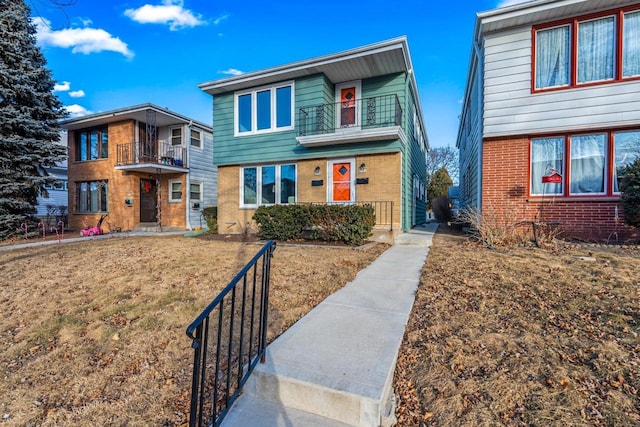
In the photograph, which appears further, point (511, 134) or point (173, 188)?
point (173, 188)

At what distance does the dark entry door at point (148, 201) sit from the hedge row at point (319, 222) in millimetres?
9148

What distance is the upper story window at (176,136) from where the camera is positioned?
592 inches

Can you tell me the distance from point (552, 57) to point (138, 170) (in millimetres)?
16227

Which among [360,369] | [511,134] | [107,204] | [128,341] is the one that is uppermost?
[511,134]

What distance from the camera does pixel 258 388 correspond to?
214 cm

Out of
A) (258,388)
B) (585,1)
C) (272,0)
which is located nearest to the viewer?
(258,388)

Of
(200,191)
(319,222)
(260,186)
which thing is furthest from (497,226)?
(200,191)

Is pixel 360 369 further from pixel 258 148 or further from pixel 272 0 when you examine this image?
pixel 272 0

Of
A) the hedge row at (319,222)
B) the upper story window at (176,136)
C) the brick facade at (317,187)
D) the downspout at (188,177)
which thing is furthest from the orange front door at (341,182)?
the upper story window at (176,136)

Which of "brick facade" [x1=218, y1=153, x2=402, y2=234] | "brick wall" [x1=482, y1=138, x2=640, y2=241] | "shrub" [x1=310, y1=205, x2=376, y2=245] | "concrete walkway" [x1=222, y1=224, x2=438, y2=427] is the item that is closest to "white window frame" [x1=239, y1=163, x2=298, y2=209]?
"brick facade" [x1=218, y1=153, x2=402, y2=234]

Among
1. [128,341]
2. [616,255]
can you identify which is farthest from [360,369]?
[616,255]

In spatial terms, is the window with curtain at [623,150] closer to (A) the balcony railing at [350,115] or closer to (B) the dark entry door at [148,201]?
(A) the balcony railing at [350,115]

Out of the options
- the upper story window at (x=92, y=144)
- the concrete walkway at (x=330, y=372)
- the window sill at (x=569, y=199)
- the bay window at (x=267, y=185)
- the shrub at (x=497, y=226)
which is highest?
the upper story window at (x=92, y=144)

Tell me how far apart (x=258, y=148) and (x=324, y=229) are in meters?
4.61
